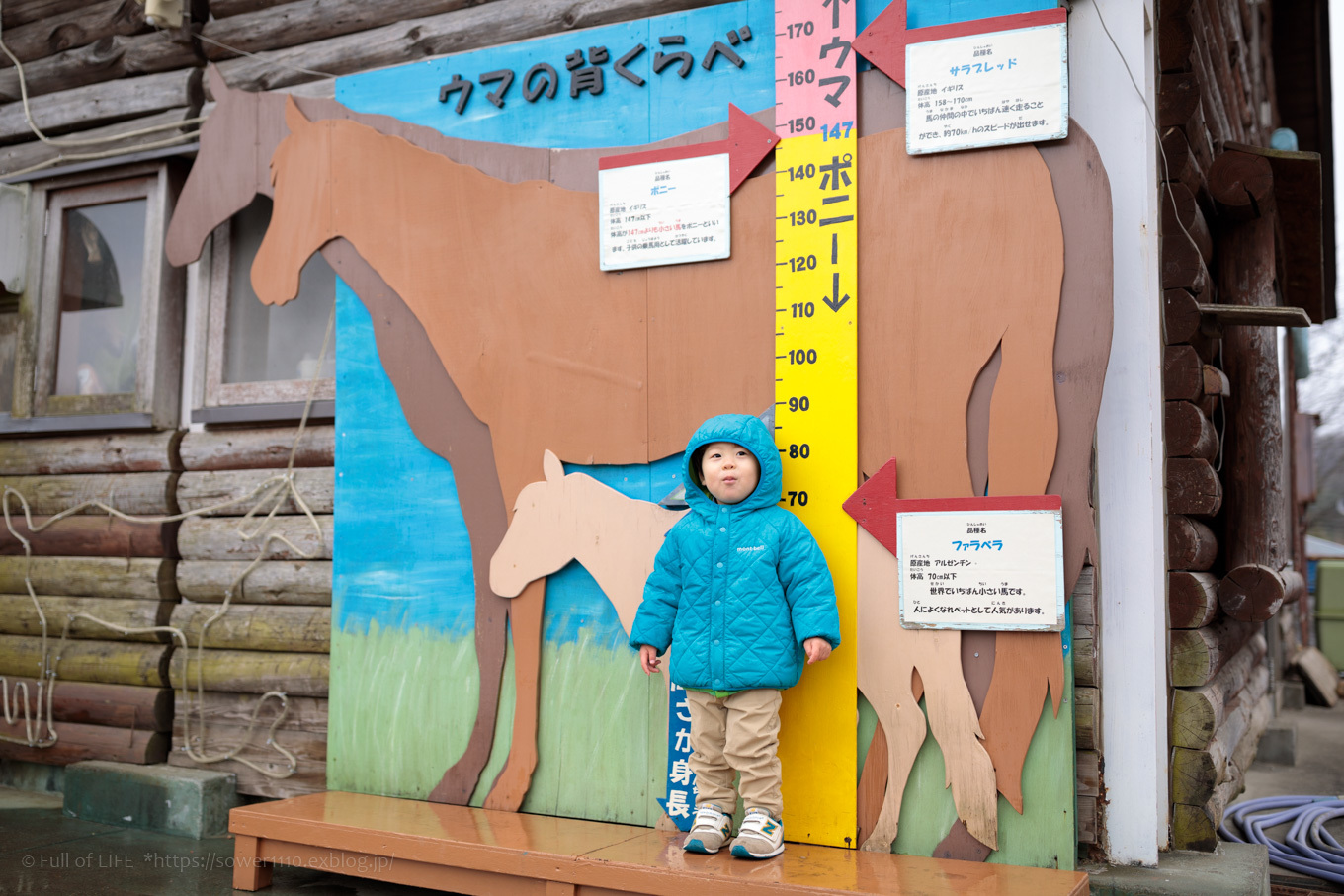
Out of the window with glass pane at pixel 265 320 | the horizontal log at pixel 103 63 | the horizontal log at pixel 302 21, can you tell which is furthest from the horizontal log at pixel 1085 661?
the horizontal log at pixel 103 63

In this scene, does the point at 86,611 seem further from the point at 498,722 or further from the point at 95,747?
the point at 498,722

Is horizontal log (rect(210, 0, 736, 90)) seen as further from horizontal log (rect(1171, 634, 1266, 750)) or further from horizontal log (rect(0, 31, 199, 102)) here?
horizontal log (rect(1171, 634, 1266, 750))

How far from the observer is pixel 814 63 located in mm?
3506

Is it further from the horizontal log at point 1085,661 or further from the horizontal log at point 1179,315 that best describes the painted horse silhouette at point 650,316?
the horizontal log at point 1179,315

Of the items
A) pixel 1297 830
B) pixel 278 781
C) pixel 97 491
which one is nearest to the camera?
pixel 1297 830

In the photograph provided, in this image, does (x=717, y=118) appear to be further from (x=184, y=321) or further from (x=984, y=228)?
(x=184, y=321)

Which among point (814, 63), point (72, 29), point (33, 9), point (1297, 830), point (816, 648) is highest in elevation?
point (33, 9)

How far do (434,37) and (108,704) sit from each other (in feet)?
11.2

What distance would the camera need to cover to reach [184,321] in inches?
198

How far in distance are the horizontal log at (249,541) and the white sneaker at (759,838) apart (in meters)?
2.33

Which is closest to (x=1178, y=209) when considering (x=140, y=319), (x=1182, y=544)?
(x=1182, y=544)

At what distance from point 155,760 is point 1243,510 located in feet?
16.6

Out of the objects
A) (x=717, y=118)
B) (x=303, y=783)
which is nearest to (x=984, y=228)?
(x=717, y=118)

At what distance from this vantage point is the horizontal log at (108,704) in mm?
4781
